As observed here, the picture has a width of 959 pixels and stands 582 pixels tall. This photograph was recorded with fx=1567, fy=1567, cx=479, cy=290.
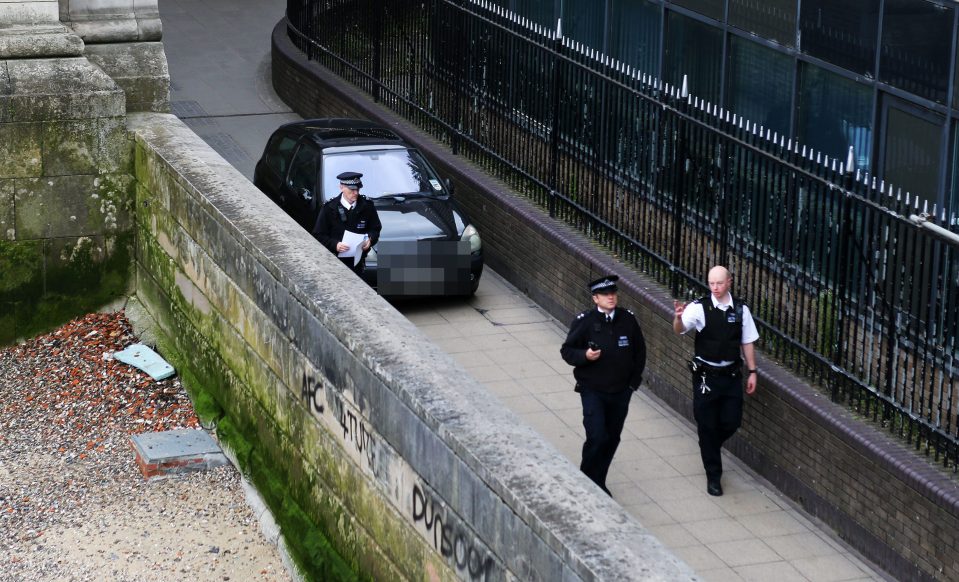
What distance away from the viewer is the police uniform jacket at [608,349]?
10109 millimetres

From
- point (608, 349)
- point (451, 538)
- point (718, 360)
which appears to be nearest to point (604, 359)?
point (608, 349)

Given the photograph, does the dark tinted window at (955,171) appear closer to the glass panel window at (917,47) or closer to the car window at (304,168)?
the glass panel window at (917,47)

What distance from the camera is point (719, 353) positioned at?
34.3 feet

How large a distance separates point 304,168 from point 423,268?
1980 mm

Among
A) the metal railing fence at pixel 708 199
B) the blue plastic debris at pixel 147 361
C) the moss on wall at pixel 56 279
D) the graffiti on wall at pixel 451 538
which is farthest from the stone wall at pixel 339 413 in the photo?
the metal railing fence at pixel 708 199

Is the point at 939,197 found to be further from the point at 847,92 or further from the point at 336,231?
the point at 336,231

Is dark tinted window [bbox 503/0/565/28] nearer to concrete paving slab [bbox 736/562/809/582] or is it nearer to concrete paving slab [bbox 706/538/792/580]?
concrete paving slab [bbox 706/538/792/580]

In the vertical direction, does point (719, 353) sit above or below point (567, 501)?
below

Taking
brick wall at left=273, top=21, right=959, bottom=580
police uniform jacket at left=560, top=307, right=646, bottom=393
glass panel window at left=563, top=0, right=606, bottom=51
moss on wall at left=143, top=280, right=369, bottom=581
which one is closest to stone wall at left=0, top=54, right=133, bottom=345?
moss on wall at left=143, top=280, right=369, bottom=581

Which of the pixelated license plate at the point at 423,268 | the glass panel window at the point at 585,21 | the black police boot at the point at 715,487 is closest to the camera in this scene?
the black police boot at the point at 715,487

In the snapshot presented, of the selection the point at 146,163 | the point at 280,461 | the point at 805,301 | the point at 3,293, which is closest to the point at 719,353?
the point at 805,301

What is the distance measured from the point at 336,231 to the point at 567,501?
657cm

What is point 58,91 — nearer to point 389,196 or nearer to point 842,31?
point 389,196

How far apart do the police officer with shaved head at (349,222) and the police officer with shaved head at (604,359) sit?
117 inches
